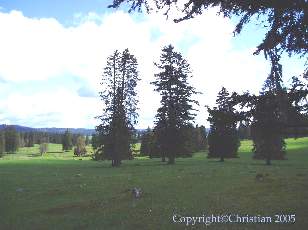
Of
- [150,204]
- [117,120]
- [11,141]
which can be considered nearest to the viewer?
[150,204]

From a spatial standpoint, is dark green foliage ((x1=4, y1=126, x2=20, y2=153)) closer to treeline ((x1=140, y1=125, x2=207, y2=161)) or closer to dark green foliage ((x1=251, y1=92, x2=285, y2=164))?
treeline ((x1=140, y1=125, x2=207, y2=161))

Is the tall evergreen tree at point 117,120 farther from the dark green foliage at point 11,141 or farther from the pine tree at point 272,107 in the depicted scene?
the dark green foliage at point 11,141

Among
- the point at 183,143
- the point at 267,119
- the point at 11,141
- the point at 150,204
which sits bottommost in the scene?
the point at 150,204

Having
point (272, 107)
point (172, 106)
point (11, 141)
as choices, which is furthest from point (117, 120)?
point (11, 141)

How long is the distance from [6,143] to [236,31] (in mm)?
188683

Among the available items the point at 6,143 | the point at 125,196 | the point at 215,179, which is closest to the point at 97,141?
the point at 215,179

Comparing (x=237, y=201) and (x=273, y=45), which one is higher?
(x=273, y=45)

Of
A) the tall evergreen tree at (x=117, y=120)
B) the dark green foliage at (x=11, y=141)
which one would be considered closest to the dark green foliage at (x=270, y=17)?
the tall evergreen tree at (x=117, y=120)

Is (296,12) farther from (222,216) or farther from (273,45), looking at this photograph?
(222,216)

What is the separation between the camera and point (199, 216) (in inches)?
653

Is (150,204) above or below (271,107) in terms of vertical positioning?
below

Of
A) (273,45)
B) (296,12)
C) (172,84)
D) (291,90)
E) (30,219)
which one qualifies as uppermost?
(172,84)

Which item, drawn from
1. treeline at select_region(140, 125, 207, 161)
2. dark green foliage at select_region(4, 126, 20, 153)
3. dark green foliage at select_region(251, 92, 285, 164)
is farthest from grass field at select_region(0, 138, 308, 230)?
dark green foliage at select_region(4, 126, 20, 153)

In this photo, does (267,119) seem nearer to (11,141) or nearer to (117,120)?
(117,120)
